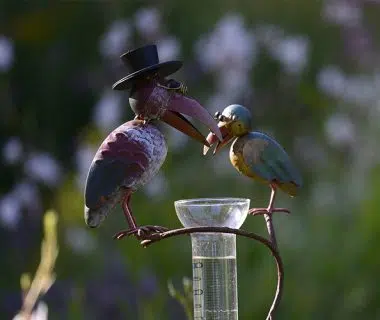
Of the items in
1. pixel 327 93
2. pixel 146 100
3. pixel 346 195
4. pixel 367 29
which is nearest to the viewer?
pixel 146 100

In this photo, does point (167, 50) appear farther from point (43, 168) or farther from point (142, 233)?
point (142, 233)

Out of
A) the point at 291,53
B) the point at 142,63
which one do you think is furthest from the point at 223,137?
the point at 291,53

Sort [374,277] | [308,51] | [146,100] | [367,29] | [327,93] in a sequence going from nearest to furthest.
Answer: [146,100]
[374,277]
[327,93]
[308,51]
[367,29]

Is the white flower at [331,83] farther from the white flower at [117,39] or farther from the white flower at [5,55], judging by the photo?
the white flower at [5,55]

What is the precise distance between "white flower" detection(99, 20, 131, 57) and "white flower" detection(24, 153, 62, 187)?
0.52m

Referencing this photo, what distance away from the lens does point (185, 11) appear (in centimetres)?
480

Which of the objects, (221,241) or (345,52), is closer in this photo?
(221,241)

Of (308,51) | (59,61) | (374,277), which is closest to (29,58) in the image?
(59,61)

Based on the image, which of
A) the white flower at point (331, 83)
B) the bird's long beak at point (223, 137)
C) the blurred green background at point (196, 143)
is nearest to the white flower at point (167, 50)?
the blurred green background at point (196, 143)

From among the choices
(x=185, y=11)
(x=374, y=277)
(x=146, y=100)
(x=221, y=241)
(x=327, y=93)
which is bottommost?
(x=374, y=277)

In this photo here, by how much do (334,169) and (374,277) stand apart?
2.63 feet

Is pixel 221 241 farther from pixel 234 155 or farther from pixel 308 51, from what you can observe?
pixel 308 51

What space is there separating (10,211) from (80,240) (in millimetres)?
358

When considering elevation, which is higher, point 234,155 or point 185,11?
point 234,155
